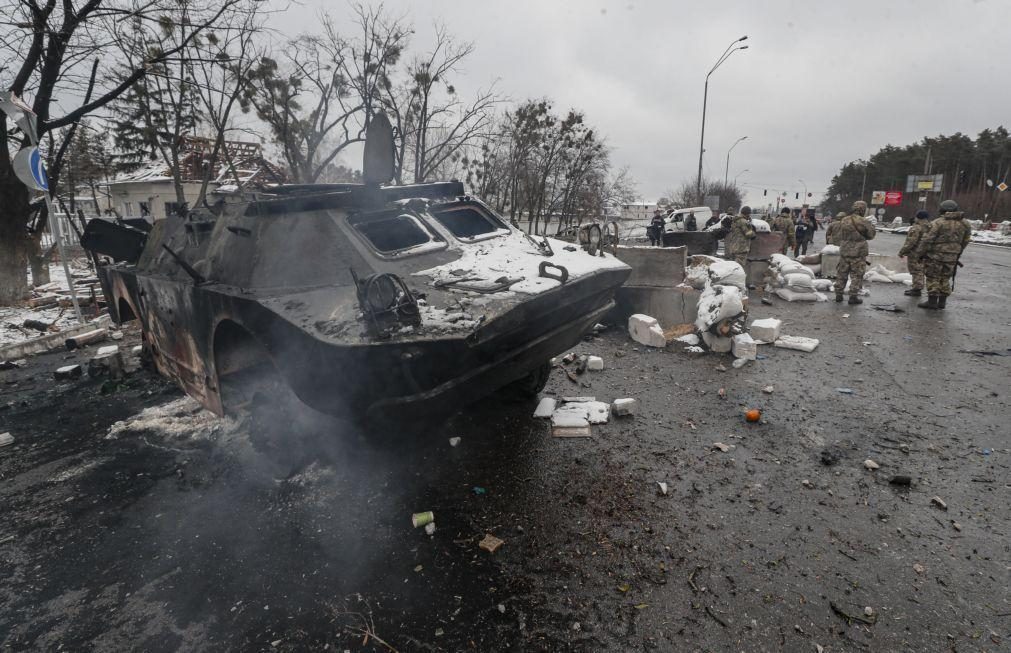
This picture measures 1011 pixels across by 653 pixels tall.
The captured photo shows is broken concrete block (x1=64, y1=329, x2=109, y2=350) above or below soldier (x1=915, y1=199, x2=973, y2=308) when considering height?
below

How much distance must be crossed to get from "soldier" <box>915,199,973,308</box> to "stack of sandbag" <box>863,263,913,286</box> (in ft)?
8.08

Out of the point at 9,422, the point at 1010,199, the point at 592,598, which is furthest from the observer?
the point at 1010,199

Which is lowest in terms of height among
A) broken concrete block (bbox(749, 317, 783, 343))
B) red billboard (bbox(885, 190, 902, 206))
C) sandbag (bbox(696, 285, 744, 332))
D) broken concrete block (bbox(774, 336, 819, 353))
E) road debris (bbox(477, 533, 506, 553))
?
road debris (bbox(477, 533, 506, 553))

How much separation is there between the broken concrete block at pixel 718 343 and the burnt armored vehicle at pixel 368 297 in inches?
104

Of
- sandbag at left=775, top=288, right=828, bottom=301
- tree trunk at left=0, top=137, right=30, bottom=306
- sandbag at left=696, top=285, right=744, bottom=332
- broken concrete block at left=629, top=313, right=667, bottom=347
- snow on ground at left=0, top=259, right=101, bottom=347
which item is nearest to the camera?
sandbag at left=696, top=285, right=744, bottom=332

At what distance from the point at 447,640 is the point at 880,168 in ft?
248

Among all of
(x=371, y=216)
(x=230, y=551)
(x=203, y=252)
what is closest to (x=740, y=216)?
(x=371, y=216)

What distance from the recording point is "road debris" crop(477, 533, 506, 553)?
8.98 feet

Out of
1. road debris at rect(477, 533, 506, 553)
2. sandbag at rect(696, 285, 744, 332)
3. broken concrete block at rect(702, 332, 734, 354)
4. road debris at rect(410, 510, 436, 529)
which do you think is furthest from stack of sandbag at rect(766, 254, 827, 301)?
road debris at rect(410, 510, 436, 529)

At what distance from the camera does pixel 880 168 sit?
59.4m

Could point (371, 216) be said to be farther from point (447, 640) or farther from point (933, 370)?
point (933, 370)

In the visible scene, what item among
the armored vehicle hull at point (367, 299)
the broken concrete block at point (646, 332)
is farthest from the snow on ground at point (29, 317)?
the broken concrete block at point (646, 332)

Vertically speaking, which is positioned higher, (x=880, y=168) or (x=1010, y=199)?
(x=880, y=168)

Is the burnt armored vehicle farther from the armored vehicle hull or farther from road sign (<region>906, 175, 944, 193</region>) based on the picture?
road sign (<region>906, 175, 944, 193</region>)
